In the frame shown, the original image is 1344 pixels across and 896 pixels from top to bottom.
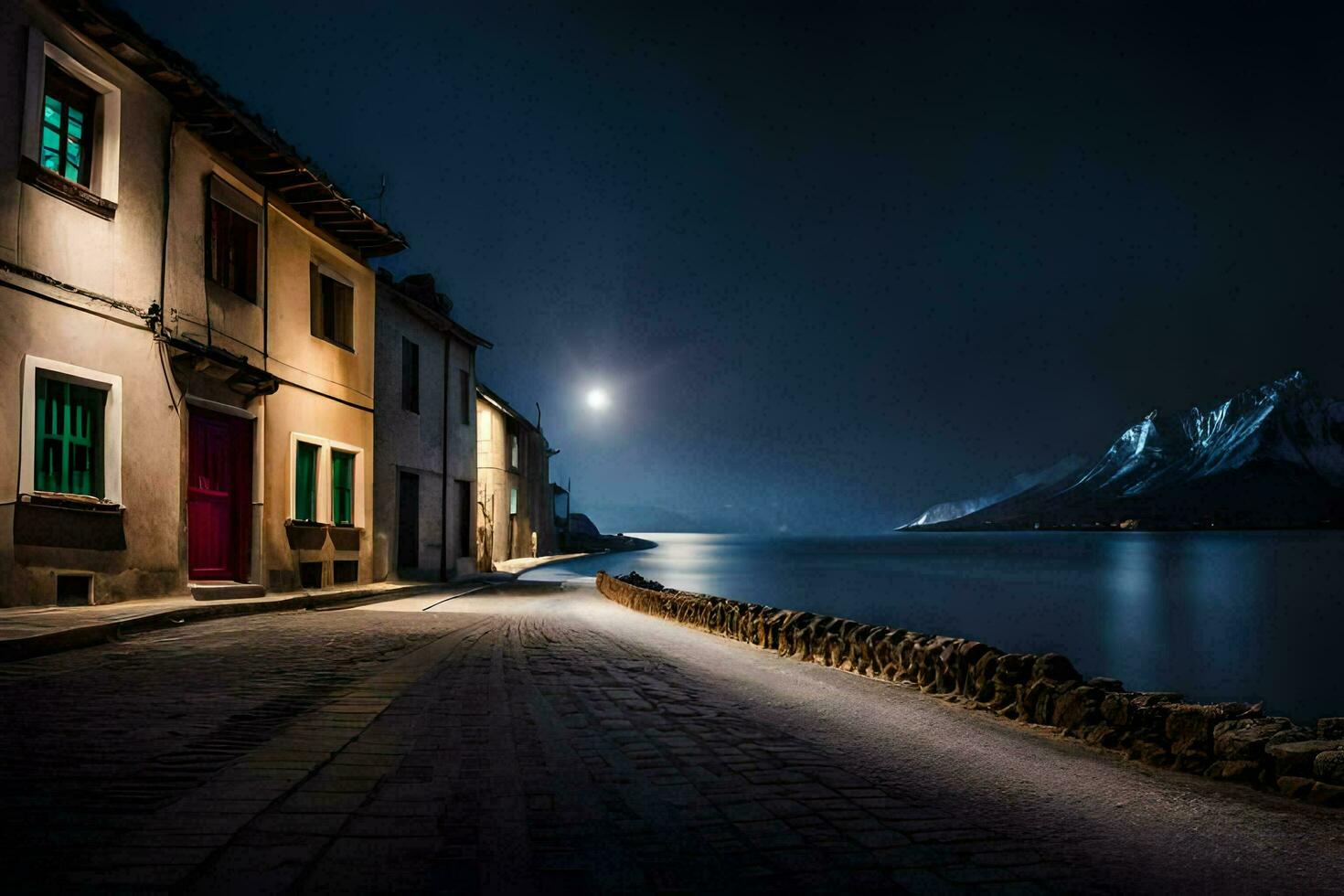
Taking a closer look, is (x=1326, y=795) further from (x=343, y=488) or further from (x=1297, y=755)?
(x=343, y=488)

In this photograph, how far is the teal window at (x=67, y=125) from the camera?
1111cm

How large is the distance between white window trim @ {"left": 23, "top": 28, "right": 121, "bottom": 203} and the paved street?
704cm

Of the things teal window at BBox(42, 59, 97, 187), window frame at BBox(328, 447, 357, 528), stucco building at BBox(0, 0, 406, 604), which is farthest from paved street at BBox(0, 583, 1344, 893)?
window frame at BBox(328, 447, 357, 528)

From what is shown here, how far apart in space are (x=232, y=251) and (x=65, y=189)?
422cm

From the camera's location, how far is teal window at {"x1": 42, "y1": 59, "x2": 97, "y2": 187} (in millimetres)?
11109

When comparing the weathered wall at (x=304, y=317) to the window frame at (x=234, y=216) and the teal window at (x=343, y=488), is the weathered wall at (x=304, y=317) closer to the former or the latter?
the window frame at (x=234, y=216)

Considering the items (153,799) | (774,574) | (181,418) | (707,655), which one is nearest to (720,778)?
(153,799)

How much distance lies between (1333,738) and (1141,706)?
1.07m

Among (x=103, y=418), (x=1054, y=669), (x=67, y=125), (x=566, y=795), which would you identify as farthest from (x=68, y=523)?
(x=1054, y=669)

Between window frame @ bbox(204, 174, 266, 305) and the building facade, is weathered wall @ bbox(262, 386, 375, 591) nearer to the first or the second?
the building facade

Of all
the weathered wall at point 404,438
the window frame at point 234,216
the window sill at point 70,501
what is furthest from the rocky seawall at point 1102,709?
the weathered wall at point 404,438

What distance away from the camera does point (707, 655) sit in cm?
1110

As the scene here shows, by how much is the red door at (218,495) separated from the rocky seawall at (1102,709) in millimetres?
10111

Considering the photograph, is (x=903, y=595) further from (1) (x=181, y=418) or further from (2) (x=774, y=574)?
(1) (x=181, y=418)
